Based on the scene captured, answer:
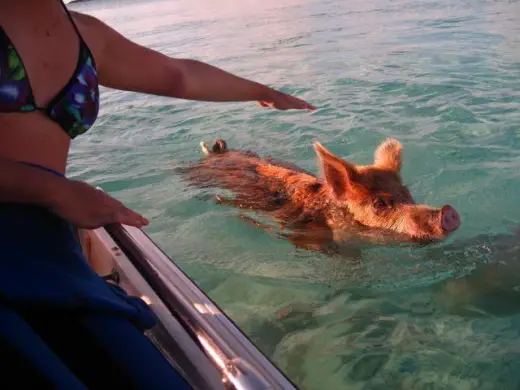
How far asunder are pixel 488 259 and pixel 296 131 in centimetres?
449

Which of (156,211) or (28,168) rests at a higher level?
(28,168)

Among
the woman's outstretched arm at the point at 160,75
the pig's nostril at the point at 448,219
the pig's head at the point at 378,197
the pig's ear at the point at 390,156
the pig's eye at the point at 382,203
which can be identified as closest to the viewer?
the woman's outstretched arm at the point at 160,75

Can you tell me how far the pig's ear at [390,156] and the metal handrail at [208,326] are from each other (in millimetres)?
2533

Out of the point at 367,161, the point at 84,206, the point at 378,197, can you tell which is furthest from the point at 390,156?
the point at 84,206

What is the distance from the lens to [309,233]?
4.88m

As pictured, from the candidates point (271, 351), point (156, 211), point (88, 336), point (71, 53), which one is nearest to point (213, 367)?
point (88, 336)

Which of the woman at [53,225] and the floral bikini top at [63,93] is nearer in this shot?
the woman at [53,225]

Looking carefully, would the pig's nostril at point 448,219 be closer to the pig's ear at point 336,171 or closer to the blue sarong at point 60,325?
the pig's ear at point 336,171

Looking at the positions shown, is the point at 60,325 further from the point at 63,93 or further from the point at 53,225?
the point at 63,93

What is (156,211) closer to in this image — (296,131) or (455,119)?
(296,131)

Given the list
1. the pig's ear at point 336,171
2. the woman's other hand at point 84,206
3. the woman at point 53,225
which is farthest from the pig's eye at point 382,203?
the woman's other hand at point 84,206

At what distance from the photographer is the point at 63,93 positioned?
6.93ft

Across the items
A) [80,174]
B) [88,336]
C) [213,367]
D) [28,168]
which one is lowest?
[80,174]

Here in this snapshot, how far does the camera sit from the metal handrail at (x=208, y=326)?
1.90 metres
